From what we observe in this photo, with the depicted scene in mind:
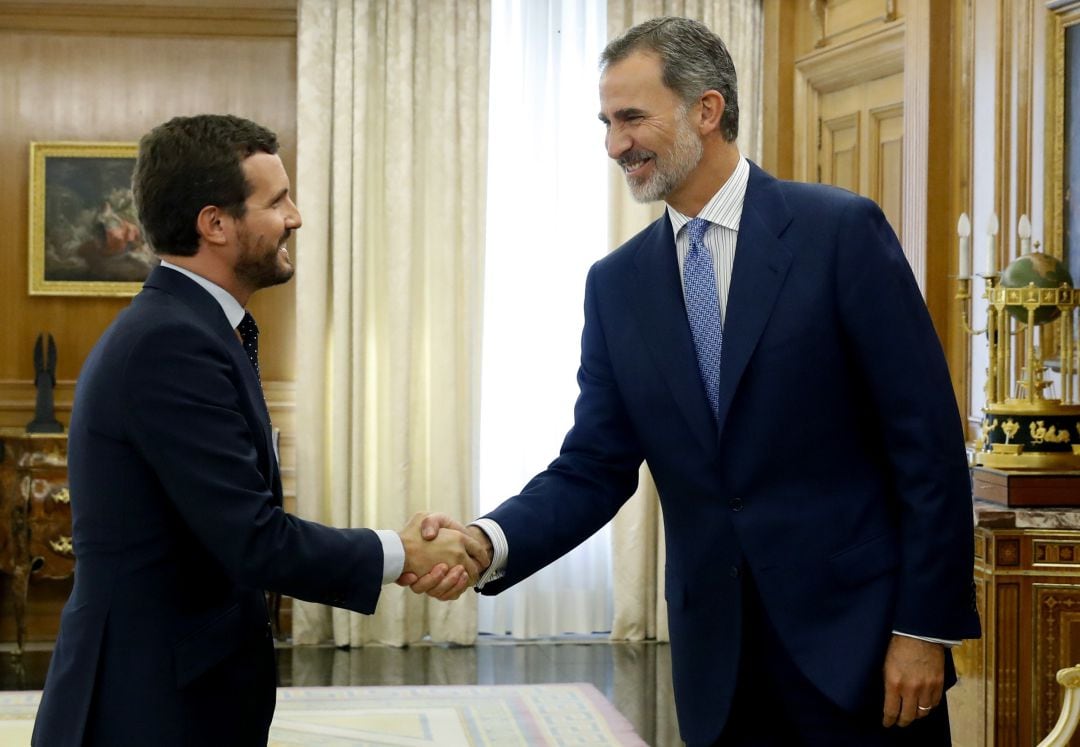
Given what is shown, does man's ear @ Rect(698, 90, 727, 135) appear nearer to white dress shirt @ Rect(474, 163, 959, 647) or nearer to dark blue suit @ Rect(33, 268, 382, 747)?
white dress shirt @ Rect(474, 163, 959, 647)

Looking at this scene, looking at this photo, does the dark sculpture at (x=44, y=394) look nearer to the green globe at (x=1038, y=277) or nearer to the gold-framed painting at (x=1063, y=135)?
the green globe at (x=1038, y=277)

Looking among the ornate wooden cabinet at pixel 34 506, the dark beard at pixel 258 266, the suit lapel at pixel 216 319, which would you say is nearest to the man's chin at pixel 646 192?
the dark beard at pixel 258 266

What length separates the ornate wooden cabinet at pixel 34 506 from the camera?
5.99 m

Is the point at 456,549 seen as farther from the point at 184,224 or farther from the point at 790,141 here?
the point at 790,141

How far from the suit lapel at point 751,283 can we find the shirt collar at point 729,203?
0.11 ft

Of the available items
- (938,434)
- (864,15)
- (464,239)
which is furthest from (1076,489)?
(464,239)

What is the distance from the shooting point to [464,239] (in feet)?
21.0

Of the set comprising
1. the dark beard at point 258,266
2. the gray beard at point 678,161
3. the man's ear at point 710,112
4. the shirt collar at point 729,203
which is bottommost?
the dark beard at point 258,266

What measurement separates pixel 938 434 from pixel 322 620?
15.6ft

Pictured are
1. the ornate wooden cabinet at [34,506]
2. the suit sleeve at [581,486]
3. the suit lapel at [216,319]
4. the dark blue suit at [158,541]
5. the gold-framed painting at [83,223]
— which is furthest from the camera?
the gold-framed painting at [83,223]

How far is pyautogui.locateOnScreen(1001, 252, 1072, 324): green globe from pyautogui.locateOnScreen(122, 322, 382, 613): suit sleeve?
2.60 metres

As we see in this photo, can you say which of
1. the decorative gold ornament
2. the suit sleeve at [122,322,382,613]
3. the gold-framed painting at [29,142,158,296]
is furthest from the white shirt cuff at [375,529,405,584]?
the gold-framed painting at [29,142,158,296]

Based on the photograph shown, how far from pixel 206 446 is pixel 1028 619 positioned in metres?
2.34

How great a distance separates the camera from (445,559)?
272cm
